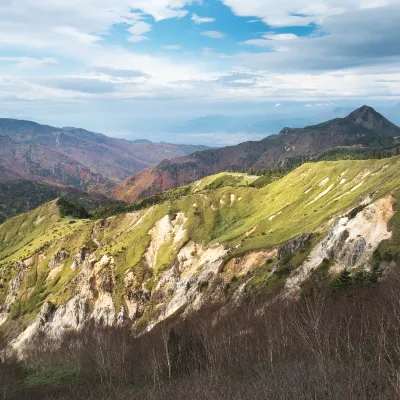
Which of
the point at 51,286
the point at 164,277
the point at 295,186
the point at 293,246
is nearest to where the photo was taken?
the point at 293,246

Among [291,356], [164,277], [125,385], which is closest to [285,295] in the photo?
[291,356]

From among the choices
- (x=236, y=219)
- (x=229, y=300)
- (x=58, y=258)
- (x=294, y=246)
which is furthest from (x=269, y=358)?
→ (x=58, y=258)

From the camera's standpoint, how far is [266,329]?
5078cm

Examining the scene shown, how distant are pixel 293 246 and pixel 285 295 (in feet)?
70.5

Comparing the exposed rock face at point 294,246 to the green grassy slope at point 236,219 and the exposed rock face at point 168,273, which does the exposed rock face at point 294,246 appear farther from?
the green grassy slope at point 236,219

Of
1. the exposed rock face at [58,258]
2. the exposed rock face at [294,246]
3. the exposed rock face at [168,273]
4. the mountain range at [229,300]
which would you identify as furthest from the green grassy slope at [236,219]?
the exposed rock face at [294,246]

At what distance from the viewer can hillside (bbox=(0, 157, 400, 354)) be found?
75.3 m

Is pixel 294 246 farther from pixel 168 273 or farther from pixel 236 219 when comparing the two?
pixel 236 219

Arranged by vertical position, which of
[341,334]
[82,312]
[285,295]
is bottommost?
[82,312]

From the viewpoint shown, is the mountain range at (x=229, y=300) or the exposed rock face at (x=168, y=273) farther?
the exposed rock face at (x=168, y=273)

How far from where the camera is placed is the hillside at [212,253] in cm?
7531

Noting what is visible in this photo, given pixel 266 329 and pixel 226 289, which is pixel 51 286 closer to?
pixel 226 289

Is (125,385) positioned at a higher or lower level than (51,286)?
A: higher

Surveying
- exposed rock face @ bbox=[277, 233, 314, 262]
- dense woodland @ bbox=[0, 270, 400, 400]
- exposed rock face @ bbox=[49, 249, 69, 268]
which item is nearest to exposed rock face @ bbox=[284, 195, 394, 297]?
dense woodland @ bbox=[0, 270, 400, 400]
